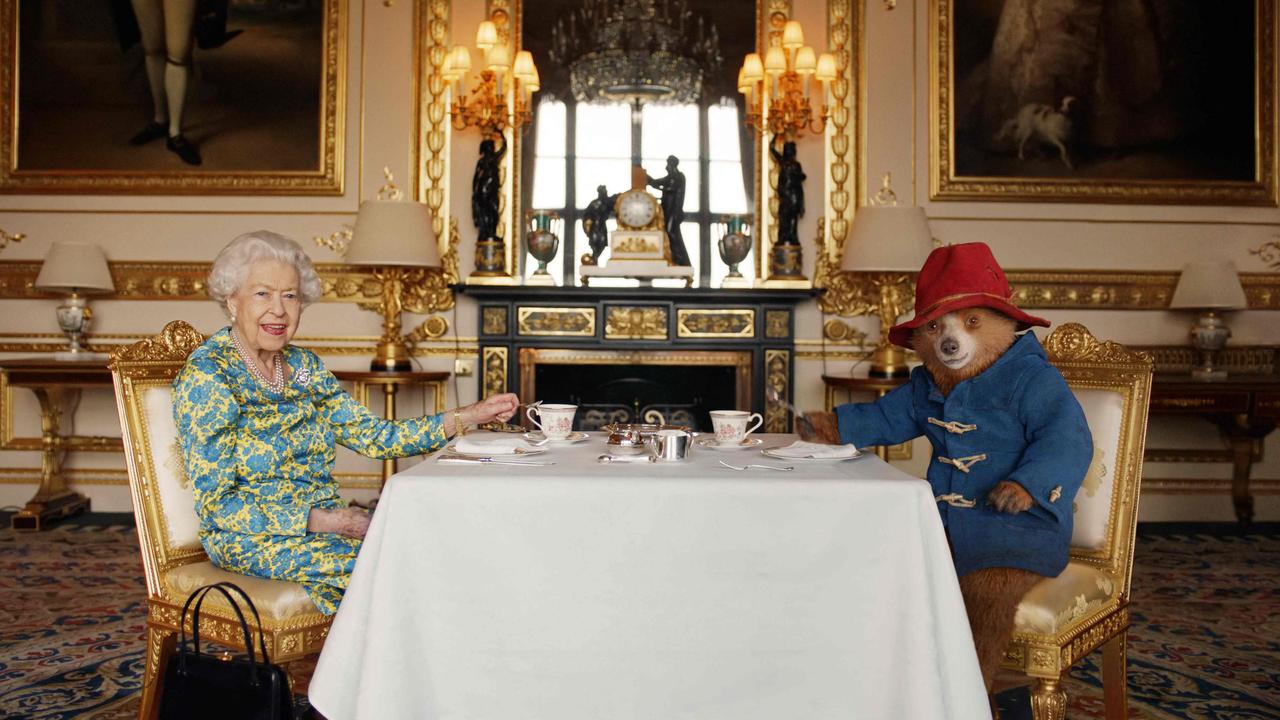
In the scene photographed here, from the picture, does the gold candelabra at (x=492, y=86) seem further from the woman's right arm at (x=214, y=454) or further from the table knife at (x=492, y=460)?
the table knife at (x=492, y=460)

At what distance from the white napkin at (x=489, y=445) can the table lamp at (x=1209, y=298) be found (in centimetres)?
412

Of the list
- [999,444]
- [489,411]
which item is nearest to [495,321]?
[489,411]

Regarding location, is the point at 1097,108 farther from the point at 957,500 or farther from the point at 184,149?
the point at 184,149

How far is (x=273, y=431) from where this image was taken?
206cm

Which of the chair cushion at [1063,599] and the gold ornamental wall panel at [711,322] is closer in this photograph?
the chair cushion at [1063,599]

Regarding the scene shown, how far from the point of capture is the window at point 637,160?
5.13 m

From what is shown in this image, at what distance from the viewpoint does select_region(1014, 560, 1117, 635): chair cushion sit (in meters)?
1.82

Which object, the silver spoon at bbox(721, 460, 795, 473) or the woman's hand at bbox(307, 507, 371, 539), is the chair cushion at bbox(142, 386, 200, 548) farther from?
the silver spoon at bbox(721, 460, 795, 473)

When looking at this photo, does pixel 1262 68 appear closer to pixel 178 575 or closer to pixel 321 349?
pixel 321 349

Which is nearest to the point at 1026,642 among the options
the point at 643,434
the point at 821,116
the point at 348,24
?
the point at 643,434

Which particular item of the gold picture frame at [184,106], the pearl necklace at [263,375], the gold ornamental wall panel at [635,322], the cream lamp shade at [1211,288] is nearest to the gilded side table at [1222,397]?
the cream lamp shade at [1211,288]

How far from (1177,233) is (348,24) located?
188 inches

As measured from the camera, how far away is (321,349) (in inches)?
200

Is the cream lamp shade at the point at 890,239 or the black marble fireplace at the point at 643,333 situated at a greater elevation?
the cream lamp shade at the point at 890,239
